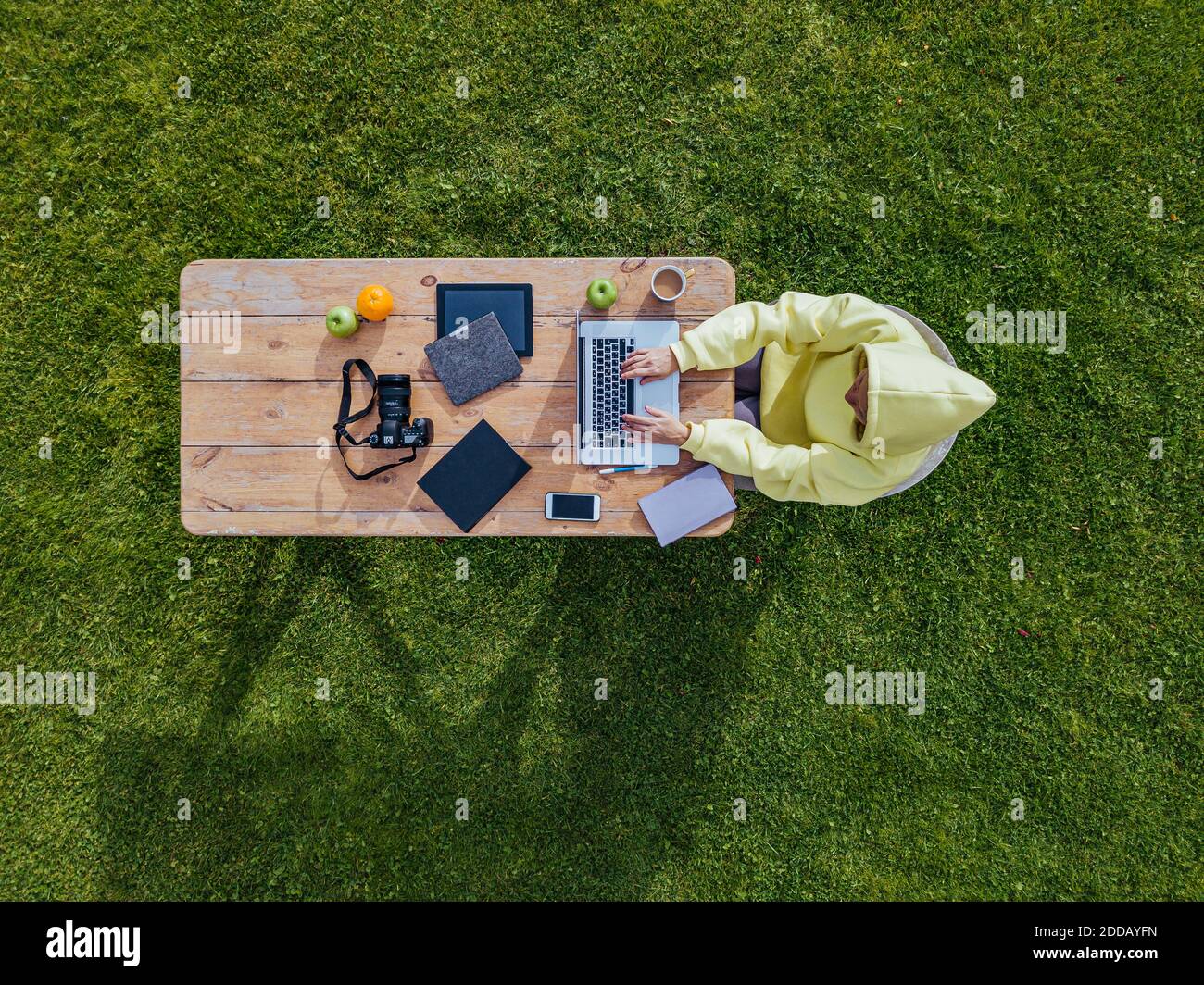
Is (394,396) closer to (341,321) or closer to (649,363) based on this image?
(341,321)

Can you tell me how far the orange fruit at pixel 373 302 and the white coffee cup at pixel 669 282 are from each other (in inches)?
38.9

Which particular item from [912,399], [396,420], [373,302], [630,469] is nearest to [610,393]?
[630,469]

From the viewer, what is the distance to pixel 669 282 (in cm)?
236

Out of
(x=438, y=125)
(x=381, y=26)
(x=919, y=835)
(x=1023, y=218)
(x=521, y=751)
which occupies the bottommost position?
(x=919, y=835)

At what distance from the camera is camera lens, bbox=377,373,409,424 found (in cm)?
225

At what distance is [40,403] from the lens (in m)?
3.34

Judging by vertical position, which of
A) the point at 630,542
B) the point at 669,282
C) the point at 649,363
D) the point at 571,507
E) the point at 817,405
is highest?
the point at 669,282

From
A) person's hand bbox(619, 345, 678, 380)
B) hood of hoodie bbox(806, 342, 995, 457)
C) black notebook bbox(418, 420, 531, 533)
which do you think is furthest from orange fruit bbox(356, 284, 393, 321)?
hood of hoodie bbox(806, 342, 995, 457)

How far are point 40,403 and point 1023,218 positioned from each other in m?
5.34

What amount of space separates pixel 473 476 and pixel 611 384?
0.62m

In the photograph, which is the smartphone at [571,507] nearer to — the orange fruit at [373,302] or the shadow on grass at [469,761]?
the orange fruit at [373,302]

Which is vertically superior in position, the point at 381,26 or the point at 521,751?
the point at 381,26

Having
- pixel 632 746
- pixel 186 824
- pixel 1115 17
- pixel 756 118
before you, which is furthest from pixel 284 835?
pixel 1115 17
